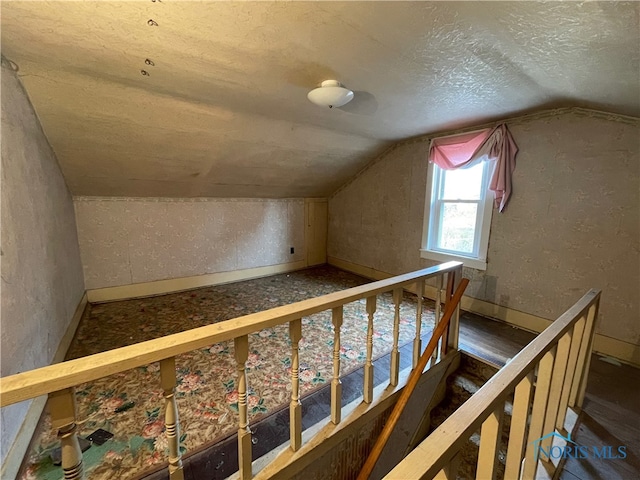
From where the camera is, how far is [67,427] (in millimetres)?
711

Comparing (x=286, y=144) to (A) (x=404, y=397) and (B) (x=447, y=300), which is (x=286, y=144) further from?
(A) (x=404, y=397)

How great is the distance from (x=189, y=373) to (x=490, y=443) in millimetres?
1974

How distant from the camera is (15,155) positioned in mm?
1668

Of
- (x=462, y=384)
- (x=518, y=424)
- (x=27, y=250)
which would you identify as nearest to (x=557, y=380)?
(x=518, y=424)

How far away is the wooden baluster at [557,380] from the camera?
1.21 meters

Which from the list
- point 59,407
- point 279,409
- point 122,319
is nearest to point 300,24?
point 59,407

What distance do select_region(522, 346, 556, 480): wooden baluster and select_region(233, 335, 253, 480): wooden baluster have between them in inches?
43.9

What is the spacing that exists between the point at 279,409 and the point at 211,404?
17.1 inches

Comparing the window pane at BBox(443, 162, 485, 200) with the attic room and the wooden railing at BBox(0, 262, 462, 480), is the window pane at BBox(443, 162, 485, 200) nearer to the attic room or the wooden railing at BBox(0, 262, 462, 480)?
the attic room

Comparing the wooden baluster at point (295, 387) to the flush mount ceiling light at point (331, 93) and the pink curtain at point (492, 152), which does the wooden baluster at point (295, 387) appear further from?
the pink curtain at point (492, 152)

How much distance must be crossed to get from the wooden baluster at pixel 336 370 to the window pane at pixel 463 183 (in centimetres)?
262

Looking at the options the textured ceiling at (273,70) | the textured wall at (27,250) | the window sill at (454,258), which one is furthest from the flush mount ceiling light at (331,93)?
the window sill at (454,258)

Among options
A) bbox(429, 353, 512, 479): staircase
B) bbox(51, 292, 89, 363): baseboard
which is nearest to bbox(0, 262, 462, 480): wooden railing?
bbox(429, 353, 512, 479): staircase

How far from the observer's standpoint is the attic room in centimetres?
131
